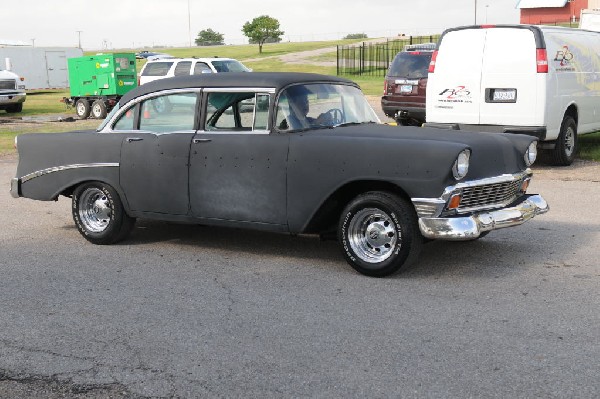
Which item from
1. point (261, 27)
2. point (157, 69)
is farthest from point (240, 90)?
point (261, 27)

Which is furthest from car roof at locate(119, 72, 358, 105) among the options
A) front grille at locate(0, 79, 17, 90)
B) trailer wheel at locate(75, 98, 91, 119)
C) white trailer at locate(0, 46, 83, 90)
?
white trailer at locate(0, 46, 83, 90)

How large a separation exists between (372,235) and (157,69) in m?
18.8

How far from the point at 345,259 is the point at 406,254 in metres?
0.58

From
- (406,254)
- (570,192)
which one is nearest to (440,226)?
(406,254)

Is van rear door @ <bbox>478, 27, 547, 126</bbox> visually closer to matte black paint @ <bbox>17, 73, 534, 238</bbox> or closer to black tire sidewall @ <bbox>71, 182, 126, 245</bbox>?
matte black paint @ <bbox>17, 73, 534, 238</bbox>

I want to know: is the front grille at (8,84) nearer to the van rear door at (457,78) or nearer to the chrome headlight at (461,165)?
the van rear door at (457,78)

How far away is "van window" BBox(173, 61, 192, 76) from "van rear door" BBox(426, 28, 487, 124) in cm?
1200

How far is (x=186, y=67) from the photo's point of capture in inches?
910

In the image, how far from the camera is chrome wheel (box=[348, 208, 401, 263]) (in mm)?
6121

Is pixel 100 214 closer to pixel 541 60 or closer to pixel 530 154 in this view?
pixel 530 154

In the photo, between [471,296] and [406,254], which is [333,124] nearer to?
[406,254]

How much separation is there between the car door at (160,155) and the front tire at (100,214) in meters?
0.17

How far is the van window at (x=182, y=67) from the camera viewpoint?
75.5 feet

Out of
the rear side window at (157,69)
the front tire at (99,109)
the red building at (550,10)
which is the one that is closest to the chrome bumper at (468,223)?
the rear side window at (157,69)
